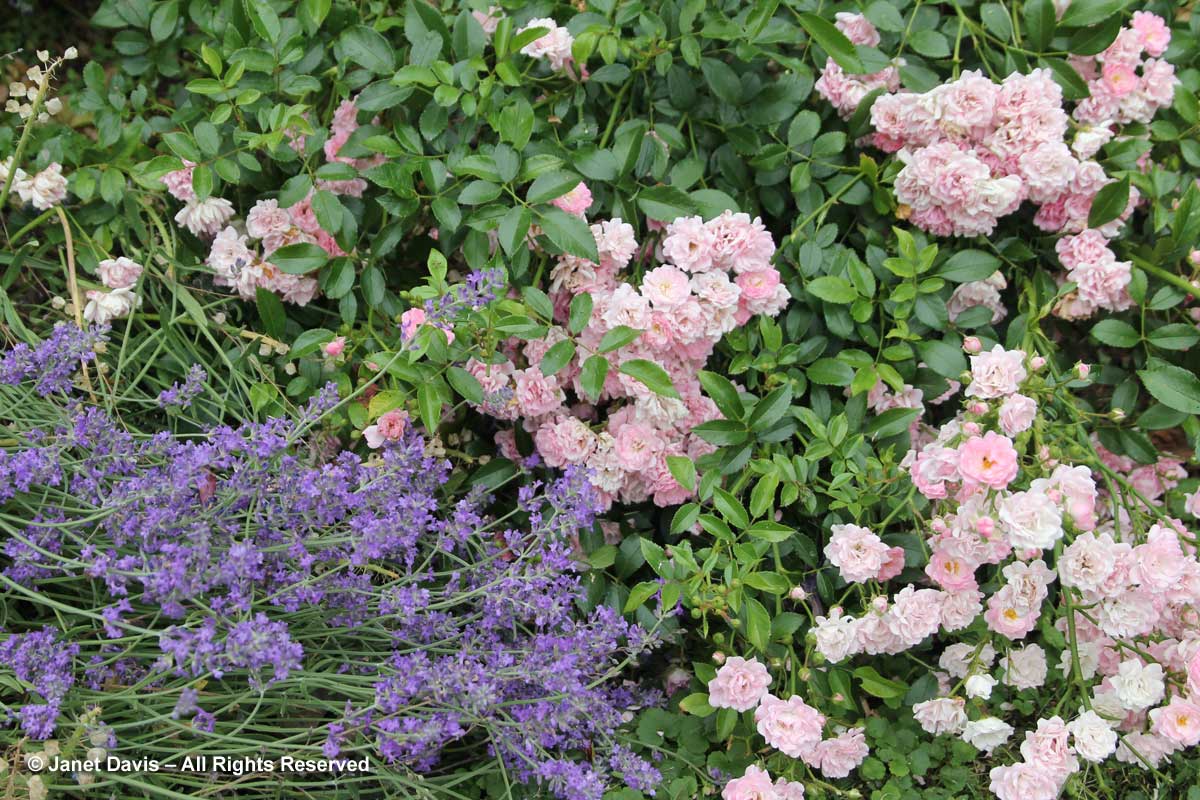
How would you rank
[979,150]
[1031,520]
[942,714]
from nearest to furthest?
1. [1031,520]
2. [942,714]
3. [979,150]

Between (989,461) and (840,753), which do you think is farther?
(840,753)

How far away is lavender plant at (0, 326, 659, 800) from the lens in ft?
4.70

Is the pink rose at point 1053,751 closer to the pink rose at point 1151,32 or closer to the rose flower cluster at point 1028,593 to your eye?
the rose flower cluster at point 1028,593

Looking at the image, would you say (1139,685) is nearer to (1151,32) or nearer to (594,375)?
(594,375)

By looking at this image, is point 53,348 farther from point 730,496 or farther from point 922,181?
point 922,181

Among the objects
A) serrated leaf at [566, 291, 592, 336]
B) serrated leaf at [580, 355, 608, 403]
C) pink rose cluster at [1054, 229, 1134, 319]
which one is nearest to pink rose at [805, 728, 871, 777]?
serrated leaf at [580, 355, 608, 403]

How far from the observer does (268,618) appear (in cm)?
164

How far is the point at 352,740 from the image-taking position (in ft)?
5.47

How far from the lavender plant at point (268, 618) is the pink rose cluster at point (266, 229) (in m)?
0.37

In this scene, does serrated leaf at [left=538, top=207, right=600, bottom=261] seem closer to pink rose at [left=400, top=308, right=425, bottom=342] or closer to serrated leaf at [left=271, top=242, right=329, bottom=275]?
pink rose at [left=400, top=308, right=425, bottom=342]

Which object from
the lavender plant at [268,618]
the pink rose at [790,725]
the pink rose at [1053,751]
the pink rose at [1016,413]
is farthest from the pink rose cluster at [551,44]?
the pink rose at [1053,751]

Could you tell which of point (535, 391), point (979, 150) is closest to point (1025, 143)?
point (979, 150)

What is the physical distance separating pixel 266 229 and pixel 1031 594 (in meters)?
1.62

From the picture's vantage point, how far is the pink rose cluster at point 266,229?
2.00m
